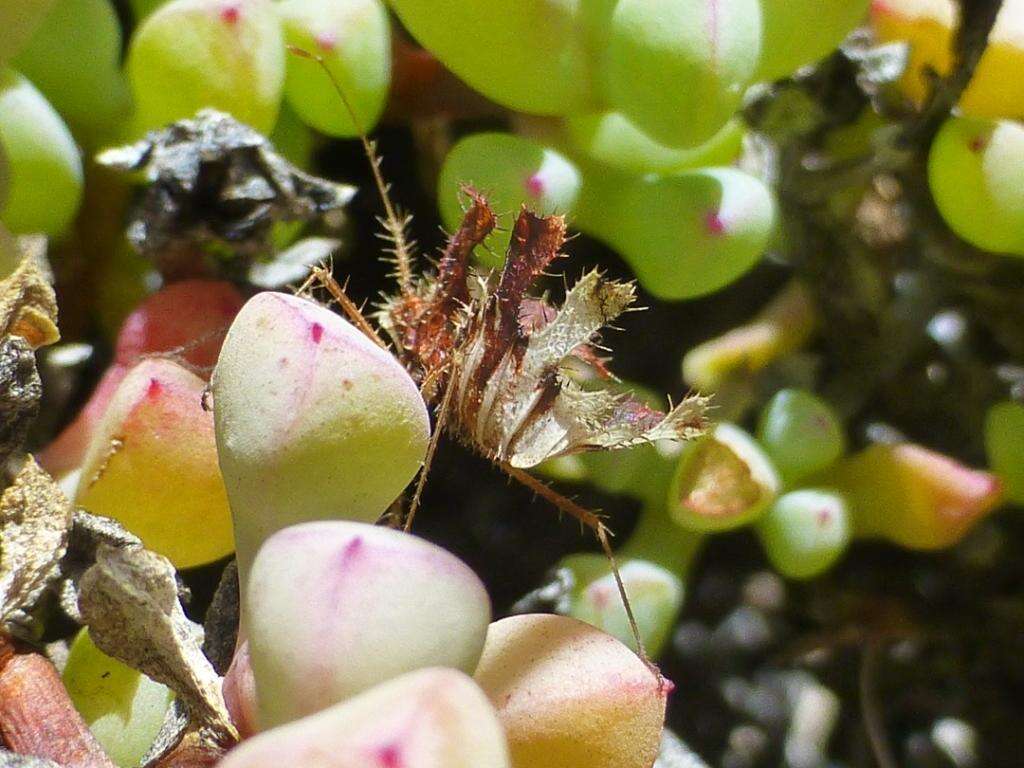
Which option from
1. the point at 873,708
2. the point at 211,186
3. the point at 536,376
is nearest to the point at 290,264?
the point at 211,186

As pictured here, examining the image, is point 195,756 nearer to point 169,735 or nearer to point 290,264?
point 169,735

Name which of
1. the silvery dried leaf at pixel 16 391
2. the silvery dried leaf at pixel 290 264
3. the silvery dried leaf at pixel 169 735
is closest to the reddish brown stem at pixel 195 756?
the silvery dried leaf at pixel 169 735

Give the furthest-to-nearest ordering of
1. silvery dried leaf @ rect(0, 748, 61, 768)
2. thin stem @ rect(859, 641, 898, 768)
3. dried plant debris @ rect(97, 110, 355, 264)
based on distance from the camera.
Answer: thin stem @ rect(859, 641, 898, 768) → dried plant debris @ rect(97, 110, 355, 264) → silvery dried leaf @ rect(0, 748, 61, 768)

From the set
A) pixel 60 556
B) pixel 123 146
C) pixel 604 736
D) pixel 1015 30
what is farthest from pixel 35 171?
pixel 1015 30

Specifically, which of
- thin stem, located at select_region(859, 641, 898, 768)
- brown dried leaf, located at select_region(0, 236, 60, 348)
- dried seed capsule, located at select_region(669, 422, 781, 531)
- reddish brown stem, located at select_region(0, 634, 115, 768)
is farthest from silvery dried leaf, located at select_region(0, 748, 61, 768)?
thin stem, located at select_region(859, 641, 898, 768)

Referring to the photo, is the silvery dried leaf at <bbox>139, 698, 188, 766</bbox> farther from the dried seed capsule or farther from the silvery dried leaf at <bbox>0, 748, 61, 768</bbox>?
the dried seed capsule

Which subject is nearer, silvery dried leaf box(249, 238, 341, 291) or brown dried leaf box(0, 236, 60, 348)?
brown dried leaf box(0, 236, 60, 348)
